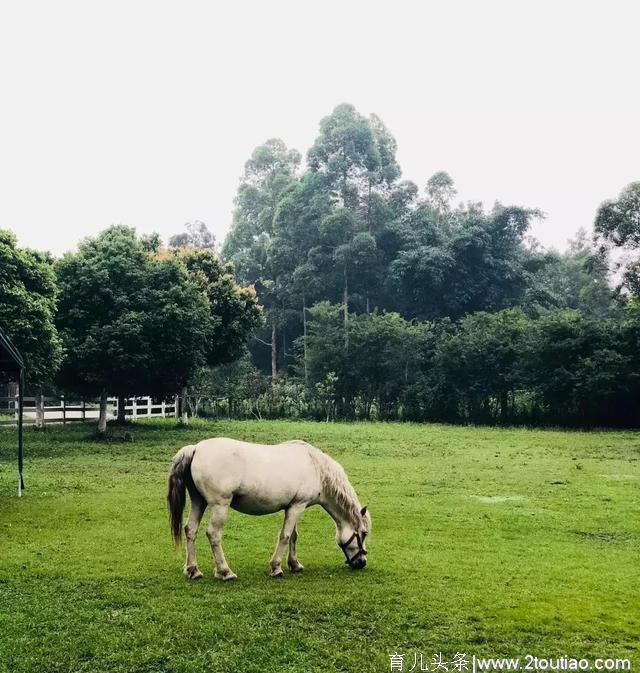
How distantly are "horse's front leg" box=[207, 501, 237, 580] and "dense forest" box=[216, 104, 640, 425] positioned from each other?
2406 centimetres

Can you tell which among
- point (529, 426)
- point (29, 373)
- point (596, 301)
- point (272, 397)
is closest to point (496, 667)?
point (29, 373)

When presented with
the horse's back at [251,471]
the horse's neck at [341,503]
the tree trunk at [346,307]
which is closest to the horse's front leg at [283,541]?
the horse's back at [251,471]

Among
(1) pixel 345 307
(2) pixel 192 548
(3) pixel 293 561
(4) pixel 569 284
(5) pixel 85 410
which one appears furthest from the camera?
(4) pixel 569 284

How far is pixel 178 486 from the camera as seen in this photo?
7.00 m

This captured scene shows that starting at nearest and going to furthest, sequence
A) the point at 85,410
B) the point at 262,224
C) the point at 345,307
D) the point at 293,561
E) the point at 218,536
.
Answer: the point at 218,536 → the point at 293,561 → the point at 85,410 → the point at 345,307 → the point at 262,224

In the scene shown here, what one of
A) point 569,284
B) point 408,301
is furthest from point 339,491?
point 569,284

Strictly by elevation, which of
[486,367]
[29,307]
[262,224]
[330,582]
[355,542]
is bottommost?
[330,582]

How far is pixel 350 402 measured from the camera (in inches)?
1421

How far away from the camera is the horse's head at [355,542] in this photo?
735cm

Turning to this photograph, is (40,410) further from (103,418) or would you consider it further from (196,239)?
(196,239)

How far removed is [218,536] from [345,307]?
3483 cm

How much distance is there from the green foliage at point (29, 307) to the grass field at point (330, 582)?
467cm

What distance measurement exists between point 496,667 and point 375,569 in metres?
2.62

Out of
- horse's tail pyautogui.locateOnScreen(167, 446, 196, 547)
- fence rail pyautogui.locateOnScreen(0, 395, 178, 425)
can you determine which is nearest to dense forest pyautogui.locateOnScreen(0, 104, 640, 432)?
fence rail pyautogui.locateOnScreen(0, 395, 178, 425)
